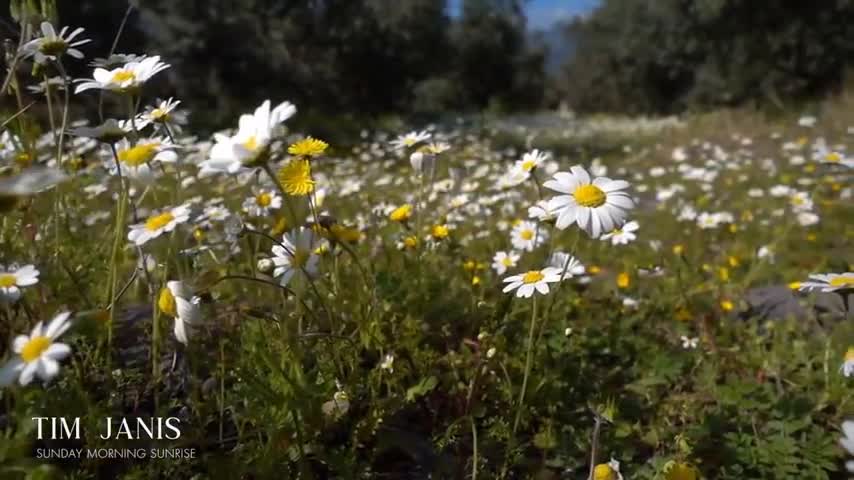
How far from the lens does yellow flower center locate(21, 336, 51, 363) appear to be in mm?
829

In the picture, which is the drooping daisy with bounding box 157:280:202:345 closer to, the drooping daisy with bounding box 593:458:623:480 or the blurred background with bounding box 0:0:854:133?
the drooping daisy with bounding box 593:458:623:480

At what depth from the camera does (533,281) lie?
130cm

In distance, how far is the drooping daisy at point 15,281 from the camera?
3.12 feet

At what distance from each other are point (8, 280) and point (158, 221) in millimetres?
231

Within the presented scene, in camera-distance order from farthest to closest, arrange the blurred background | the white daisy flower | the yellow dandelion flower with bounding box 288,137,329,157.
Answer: the blurred background → the white daisy flower → the yellow dandelion flower with bounding box 288,137,329,157

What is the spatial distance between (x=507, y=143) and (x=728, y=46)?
7054 mm

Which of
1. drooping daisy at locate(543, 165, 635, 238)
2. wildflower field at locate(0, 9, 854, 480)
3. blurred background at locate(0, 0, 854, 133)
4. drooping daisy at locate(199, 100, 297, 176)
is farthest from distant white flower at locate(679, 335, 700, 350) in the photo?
blurred background at locate(0, 0, 854, 133)

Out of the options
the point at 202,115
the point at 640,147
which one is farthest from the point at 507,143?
the point at 202,115

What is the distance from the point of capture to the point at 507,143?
8562mm

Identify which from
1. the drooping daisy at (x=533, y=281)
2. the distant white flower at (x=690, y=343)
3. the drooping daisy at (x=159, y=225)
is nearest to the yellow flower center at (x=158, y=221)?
the drooping daisy at (x=159, y=225)

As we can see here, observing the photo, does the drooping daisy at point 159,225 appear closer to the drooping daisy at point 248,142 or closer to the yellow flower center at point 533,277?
the drooping daisy at point 248,142

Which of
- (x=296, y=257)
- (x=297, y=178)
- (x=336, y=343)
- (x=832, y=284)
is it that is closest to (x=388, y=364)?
(x=336, y=343)

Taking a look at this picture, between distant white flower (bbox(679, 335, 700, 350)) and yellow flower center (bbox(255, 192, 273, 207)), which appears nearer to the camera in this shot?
yellow flower center (bbox(255, 192, 273, 207))

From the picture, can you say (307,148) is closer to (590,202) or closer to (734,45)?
(590,202)
